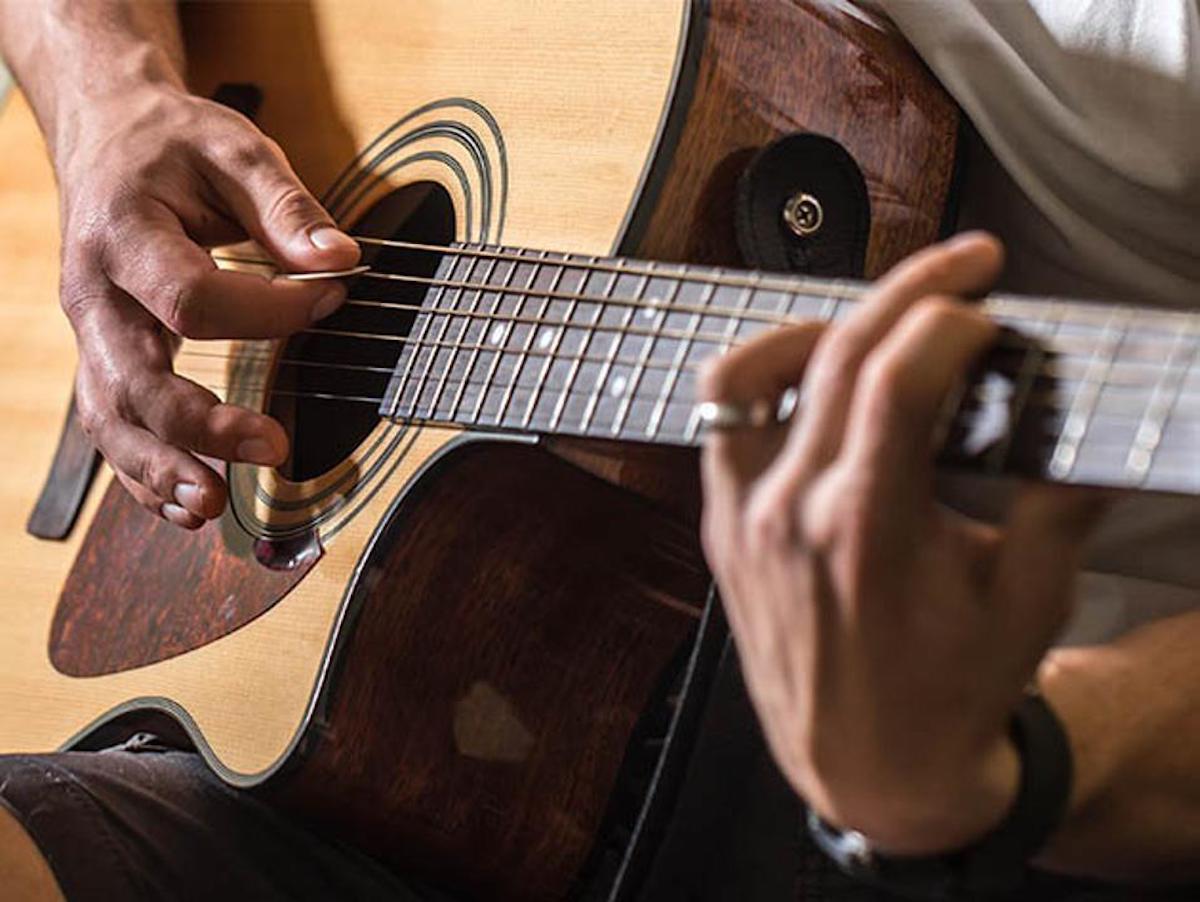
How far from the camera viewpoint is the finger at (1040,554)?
545 millimetres

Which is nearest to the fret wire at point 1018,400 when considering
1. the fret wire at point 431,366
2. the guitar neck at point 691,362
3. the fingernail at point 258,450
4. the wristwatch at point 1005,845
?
the guitar neck at point 691,362

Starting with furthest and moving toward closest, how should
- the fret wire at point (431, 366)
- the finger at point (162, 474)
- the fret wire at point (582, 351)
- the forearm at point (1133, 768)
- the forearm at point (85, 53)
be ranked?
the forearm at point (85, 53) → the finger at point (162, 474) → the fret wire at point (431, 366) → the fret wire at point (582, 351) → the forearm at point (1133, 768)

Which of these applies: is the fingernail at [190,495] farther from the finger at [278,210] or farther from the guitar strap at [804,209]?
the guitar strap at [804,209]

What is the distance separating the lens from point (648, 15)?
0.90 meters

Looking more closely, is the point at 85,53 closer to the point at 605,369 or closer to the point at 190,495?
the point at 190,495

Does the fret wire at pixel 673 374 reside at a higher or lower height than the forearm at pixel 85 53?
lower

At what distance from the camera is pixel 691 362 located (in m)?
0.67

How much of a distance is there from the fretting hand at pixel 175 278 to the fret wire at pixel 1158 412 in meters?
0.47

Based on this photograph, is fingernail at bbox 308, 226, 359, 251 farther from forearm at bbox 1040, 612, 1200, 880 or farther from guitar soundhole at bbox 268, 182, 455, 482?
forearm at bbox 1040, 612, 1200, 880

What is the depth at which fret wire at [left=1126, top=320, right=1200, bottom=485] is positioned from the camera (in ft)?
1.78

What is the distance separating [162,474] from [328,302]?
0.49ft

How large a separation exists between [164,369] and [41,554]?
0.87 feet

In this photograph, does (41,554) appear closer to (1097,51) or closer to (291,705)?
(291,705)

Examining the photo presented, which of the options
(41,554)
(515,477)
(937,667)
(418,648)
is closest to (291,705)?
(418,648)
